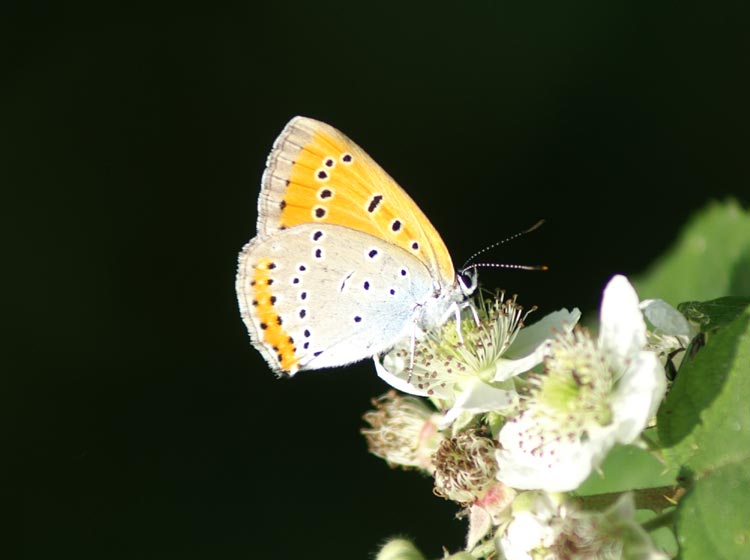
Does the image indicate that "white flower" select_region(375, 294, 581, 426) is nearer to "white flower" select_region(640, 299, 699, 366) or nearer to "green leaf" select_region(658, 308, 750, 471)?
"white flower" select_region(640, 299, 699, 366)

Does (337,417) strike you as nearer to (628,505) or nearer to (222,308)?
(222,308)

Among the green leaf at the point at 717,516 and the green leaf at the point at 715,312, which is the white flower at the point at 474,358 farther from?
the green leaf at the point at 717,516

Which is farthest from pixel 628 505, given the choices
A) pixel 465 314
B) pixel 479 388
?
pixel 465 314


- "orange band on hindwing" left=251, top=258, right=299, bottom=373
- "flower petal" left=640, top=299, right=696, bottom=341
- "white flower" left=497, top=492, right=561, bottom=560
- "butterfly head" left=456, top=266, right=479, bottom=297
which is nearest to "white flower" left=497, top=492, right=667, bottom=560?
"white flower" left=497, top=492, right=561, bottom=560

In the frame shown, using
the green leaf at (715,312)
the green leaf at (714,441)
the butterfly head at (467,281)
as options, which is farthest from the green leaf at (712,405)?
the butterfly head at (467,281)

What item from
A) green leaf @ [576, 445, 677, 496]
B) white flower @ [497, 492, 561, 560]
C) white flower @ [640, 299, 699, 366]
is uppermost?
white flower @ [640, 299, 699, 366]

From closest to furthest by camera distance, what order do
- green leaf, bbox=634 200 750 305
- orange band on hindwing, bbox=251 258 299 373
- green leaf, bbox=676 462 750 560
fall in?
green leaf, bbox=676 462 750 560, orange band on hindwing, bbox=251 258 299 373, green leaf, bbox=634 200 750 305

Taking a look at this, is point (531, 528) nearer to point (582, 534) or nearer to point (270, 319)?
point (582, 534)
